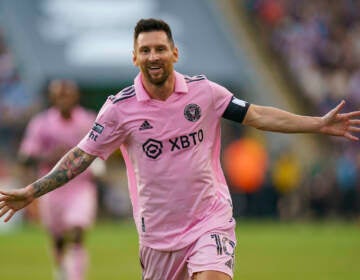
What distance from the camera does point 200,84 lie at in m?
8.30

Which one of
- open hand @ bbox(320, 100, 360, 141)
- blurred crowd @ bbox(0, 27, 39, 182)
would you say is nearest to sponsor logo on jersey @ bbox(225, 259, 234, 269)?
open hand @ bbox(320, 100, 360, 141)

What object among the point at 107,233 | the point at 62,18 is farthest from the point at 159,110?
the point at 62,18

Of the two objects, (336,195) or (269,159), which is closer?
(336,195)

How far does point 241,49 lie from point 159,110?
21.9 metres

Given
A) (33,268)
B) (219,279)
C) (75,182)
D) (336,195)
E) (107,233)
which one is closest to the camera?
(219,279)

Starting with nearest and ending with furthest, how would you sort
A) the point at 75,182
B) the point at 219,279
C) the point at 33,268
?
the point at 219,279 → the point at 75,182 → the point at 33,268

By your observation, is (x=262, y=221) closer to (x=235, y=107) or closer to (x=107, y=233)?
(x=107, y=233)

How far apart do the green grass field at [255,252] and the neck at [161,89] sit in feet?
26.2

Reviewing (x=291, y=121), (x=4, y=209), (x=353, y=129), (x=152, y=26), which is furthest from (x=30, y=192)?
(x=353, y=129)

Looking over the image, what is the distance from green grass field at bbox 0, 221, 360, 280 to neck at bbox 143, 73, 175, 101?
26.2 ft

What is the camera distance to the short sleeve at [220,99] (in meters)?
8.24

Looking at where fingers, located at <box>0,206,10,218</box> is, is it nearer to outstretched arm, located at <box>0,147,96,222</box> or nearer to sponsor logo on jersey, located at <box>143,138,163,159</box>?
outstretched arm, located at <box>0,147,96,222</box>

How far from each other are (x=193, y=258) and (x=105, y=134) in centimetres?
123

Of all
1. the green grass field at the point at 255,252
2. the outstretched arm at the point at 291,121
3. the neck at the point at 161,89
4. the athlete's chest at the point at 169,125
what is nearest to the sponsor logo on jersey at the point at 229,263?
the athlete's chest at the point at 169,125
